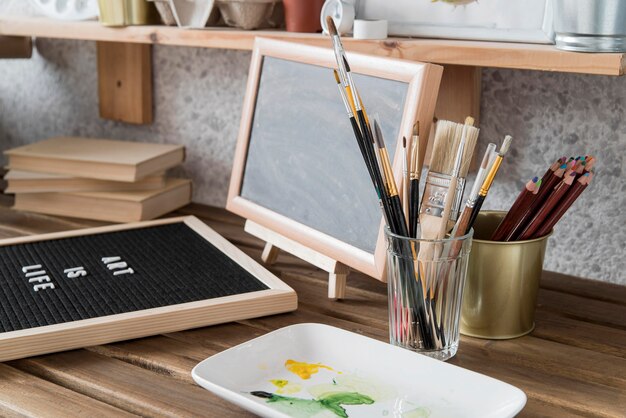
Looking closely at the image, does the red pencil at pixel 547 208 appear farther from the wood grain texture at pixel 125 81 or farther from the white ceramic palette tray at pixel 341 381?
the wood grain texture at pixel 125 81

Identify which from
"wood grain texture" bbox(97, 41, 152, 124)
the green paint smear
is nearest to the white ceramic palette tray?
the green paint smear

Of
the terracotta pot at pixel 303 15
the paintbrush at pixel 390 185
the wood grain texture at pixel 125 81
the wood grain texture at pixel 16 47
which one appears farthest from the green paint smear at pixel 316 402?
the wood grain texture at pixel 16 47

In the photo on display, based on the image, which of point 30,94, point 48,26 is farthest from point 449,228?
point 30,94

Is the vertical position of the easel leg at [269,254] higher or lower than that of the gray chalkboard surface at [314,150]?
lower

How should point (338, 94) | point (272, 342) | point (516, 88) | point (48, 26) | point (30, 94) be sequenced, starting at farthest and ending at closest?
1. point (30, 94)
2. point (48, 26)
3. point (516, 88)
4. point (338, 94)
5. point (272, 342)

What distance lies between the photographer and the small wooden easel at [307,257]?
89 cm

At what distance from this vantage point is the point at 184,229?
1073mm

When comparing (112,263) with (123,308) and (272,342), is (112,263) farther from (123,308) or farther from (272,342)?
(272,342)

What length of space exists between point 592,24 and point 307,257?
1.25ft

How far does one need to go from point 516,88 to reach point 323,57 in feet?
0.82

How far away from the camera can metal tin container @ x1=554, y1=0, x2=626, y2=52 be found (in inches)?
29.0

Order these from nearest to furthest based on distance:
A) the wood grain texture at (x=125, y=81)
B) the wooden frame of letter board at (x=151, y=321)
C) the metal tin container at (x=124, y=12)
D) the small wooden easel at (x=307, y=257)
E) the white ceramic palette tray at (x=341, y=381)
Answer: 1. the white ceramic palette tray at (x=341, y=381)
2. the wooden frame of letter board at (x=151, y=321)
3. the small wooden easel at (x=307, y=257)
4. the metal tin container at (x=124, y=12)
5. the wood grain texture at (x=125, y=81)

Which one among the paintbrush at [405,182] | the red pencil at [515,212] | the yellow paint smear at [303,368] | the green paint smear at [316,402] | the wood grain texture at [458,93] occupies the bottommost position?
the green paint smear at [316,402]

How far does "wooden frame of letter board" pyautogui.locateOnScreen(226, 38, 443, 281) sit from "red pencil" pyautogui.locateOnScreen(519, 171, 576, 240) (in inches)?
5.0
